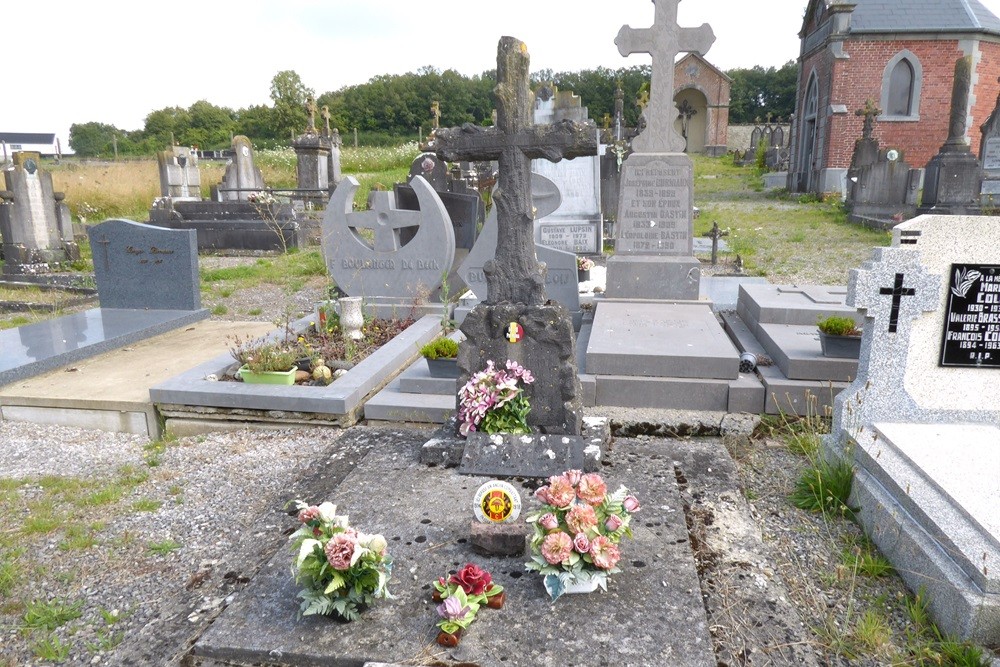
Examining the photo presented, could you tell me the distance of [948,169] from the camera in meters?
13.9

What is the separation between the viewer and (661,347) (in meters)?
5.05

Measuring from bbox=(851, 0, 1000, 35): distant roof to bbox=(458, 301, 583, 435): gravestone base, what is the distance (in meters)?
21.0

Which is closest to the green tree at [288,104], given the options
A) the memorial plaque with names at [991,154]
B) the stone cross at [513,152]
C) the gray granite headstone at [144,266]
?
the memorial plaque with names at [991,154]

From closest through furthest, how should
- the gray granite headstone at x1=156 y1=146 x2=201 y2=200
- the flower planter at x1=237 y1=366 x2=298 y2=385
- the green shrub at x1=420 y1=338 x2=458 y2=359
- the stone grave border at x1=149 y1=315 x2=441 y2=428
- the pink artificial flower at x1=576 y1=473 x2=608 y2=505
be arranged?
the pink artificial flower at x1=576 y1=473 x2=608 y2=505
the stone grave border at x1=149 y1=315 x2=441 y2=428
the green shrub at x1=420 y1=338 x2=458 y2=359
the flower planter at x1=237 y1=366 x2=298 y2=385
the gray granite headstone at x1=156 y1=146 x2=201 y2=200

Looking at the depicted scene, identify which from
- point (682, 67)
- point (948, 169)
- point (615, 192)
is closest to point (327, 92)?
point (682, 67)

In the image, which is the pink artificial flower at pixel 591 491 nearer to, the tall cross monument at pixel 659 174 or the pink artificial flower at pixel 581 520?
the pink artificial flower at pixel 581 520

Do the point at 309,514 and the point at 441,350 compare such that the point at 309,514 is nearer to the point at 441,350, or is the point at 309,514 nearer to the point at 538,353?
the point at 538,353

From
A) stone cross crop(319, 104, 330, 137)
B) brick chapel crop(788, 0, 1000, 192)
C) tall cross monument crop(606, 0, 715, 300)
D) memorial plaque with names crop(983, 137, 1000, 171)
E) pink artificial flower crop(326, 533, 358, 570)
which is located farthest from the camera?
brick chapel crop(788, 0, 1000, 192)

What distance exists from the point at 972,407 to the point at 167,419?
5186 mm

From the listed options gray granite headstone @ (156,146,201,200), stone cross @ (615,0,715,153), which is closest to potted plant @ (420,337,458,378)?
stone cross @ (615,0,715,153)

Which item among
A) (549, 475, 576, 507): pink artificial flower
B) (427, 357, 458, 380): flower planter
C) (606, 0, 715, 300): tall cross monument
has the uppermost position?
(606, 0, 715, 300): tall cross monument

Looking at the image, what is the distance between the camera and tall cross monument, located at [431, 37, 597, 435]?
3613mm

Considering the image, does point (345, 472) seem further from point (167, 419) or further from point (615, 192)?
point (615, 192)

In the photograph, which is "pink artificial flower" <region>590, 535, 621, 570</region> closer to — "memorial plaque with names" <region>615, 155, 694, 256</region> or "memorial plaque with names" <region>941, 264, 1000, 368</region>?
"memorial plaque with names" <region>941, 264, 1000, 368</region>
